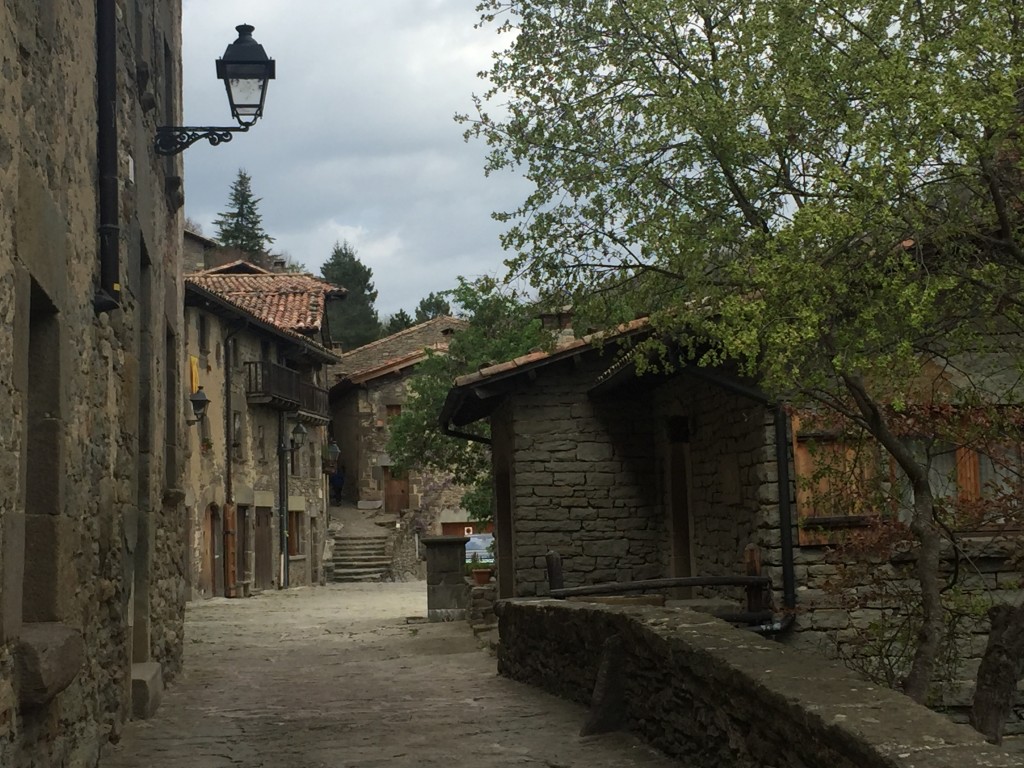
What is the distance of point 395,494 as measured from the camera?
143ft

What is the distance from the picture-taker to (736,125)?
7027 millimetres

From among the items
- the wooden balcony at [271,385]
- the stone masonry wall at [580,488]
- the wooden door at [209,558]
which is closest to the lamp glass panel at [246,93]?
the stone masonry wall at [580,488]

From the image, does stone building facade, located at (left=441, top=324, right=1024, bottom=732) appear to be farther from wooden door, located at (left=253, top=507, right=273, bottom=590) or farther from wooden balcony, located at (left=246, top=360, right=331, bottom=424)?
wooden door, located at (left=253, top=507, right=273, bottom=590)

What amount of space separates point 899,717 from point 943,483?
645 cm

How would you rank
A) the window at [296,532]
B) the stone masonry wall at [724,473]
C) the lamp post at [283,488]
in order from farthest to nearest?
the window at [296,532] < the lamp post at [283,488] < the stone masonry wall at [724,473]

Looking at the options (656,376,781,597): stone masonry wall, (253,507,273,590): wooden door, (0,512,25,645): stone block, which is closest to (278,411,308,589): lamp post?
(253,507,273,590): wooden door

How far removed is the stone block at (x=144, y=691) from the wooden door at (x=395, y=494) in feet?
113

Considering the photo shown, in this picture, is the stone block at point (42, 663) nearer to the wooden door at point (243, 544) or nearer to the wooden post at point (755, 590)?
the wooden post at point (755, 590)

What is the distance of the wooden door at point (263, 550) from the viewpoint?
104 feet

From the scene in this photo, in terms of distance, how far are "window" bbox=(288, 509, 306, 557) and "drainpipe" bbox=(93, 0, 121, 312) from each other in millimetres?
29127

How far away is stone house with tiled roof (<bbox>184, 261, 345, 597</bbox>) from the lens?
27.3 meters

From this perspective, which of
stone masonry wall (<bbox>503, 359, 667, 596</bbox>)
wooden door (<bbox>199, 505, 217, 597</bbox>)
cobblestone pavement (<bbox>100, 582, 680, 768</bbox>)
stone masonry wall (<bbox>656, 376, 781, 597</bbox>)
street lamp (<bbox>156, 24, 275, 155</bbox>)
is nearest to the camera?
cobblestone pavement (<bbox>100, 582, 680, 768</bbox>)

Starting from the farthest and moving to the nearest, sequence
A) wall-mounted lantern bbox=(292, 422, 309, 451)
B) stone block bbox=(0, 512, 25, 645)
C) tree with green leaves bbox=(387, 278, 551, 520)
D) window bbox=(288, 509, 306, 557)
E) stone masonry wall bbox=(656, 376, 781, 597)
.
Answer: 1. window bbox=(288, 509, 306, 557)
2. wall-mounted lantern bbox=(292, 422, 309, 451)
3. tree with green leaves bbox=(387, 278, 551, 520)
4. stone masonry wall bbox=(656, 376, 781, 597)
5. stone block bbox=(0, 512, 25, 645)

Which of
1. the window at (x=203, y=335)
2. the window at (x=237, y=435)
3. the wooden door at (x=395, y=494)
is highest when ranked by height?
the window at (x=203, y=335)
